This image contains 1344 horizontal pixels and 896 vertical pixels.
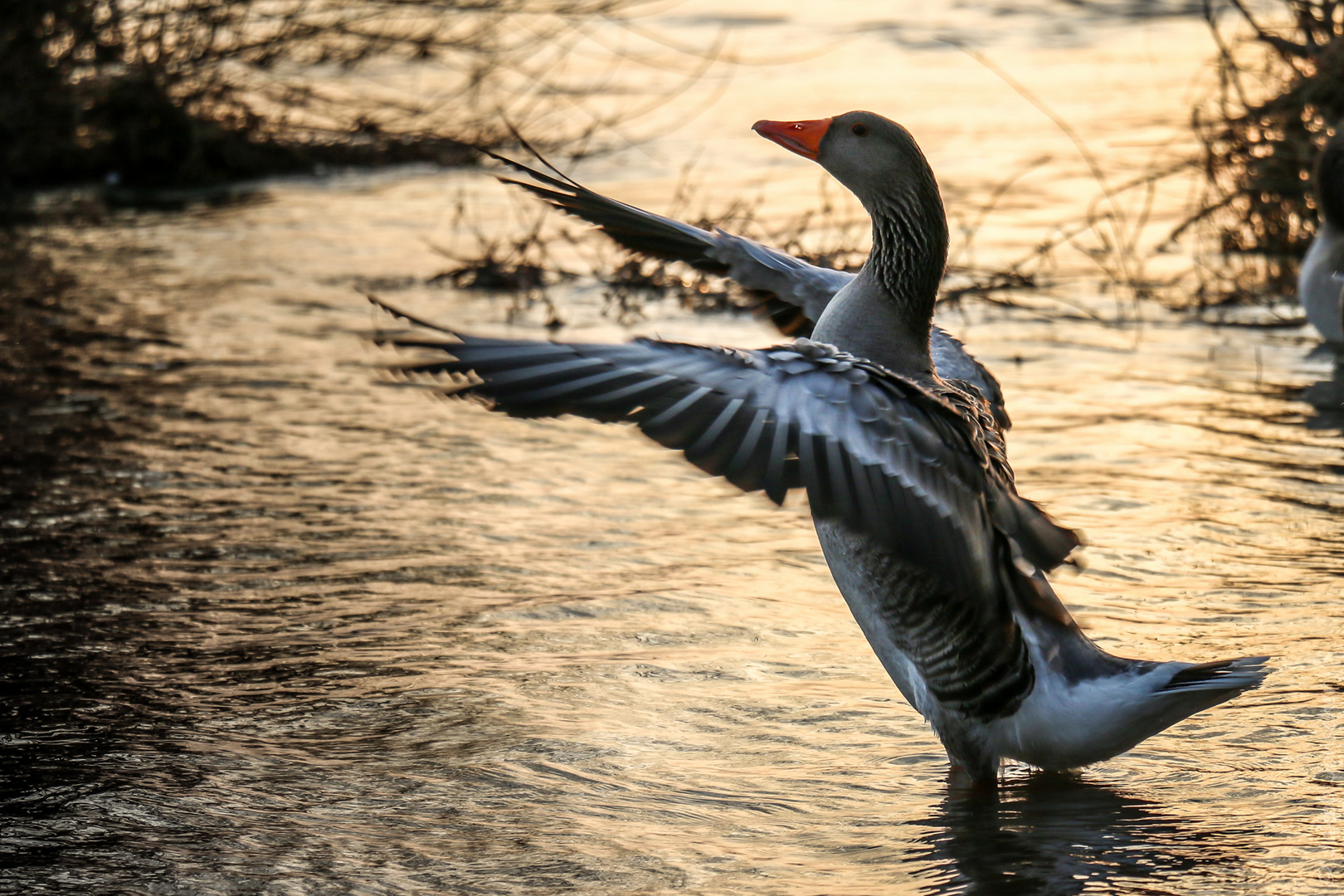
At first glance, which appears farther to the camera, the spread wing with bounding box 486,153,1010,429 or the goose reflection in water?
the spread wing with bounding box 486,153,1010,429

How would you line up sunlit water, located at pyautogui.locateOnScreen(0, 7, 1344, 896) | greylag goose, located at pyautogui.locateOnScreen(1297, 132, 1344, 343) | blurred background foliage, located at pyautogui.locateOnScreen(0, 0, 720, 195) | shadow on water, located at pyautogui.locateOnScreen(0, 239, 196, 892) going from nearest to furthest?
sunlit water, located at pyautogui.locateOnScreen(0, 7, 1344, 896) < shadow on water, located at pyautogui.locateOnScreen(0, 239, 196, 892) < greylag goose, located at pyautogui.locateOnScreen(1297, 132, 1344, 343) < blurred background foliage, located at pyautogui.locateOnScreen(0, 0, 720, 195)

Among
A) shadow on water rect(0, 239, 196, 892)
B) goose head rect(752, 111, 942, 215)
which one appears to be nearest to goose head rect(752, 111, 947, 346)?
goose head rect(752, 111, 942, 215)

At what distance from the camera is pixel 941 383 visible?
4.34 m

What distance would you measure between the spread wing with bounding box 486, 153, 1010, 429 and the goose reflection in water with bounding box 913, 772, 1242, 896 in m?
1.25

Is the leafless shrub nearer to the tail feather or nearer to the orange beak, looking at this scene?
the orange beak

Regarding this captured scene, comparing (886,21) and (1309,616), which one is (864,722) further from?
(886,21)

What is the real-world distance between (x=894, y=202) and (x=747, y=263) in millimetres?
701

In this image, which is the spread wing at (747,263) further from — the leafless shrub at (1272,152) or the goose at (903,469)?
the leafless shrub at (1272,152)

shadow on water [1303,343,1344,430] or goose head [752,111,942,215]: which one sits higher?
goose head [752,111,942,215]

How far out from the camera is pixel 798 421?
141 inches

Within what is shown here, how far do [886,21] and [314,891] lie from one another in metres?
16.2

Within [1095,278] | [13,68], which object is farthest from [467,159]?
[1095,278]

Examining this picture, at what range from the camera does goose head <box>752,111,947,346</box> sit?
442 cm

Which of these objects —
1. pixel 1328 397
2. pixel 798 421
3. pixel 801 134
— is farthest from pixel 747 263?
pixel 1328 397
